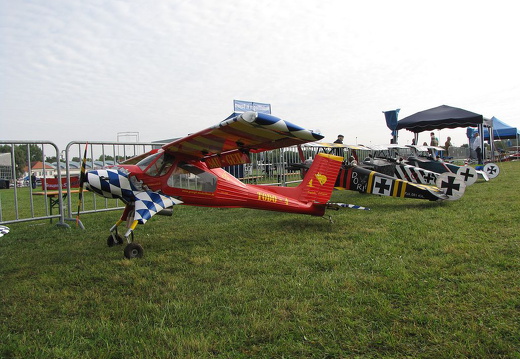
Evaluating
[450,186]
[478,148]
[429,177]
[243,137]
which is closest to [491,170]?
[429,177]

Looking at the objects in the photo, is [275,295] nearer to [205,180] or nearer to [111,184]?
[205,180]

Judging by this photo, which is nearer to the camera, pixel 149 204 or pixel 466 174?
pixel 149 204

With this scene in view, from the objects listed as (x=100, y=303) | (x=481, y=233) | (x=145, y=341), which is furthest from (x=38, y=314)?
(x=481, y=233)

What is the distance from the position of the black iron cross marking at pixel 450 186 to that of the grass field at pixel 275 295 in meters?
1.99

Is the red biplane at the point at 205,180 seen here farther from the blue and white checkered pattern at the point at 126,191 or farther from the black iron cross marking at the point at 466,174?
the black iron cross marking at the point at 466,174

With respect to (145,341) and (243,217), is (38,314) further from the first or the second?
(243,217)

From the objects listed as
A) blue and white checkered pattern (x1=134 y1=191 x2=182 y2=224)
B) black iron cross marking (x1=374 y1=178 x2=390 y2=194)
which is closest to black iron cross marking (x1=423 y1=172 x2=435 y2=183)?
black iron cross marking (x1=374 y1=178 x2=390 y2=194)

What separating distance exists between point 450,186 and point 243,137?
220 inches

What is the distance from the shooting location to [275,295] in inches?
121

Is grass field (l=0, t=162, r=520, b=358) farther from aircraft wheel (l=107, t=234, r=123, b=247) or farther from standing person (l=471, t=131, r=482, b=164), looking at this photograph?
standing person (l=471, t=131, r=482, b=164)

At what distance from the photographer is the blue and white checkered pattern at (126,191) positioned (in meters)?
4.79

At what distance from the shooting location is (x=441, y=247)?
428 cm

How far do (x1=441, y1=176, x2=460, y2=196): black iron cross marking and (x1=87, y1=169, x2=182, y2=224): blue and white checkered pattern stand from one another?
6.18 meters

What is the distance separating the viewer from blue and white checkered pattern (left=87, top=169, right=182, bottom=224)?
15.7 ft
